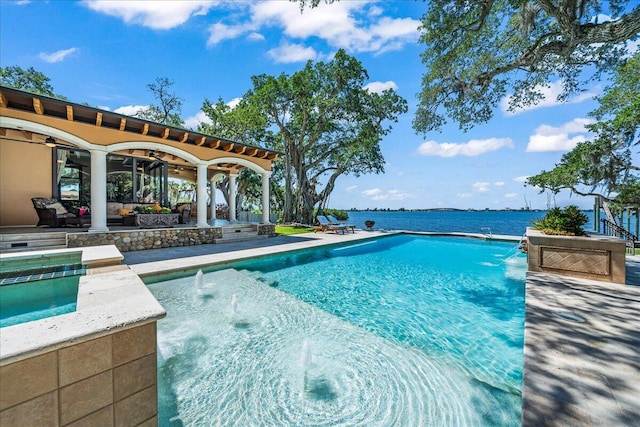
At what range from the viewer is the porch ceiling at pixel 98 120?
7.04m

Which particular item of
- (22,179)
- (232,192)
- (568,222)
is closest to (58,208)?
(22,179)

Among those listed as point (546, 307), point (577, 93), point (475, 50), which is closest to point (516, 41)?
point (475, 50)

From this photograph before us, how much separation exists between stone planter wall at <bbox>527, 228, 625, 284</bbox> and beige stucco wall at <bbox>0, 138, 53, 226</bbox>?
16.2 metres

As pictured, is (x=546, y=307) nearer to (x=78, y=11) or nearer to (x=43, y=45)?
(x=78, y=11)

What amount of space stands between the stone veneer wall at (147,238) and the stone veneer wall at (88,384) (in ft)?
28.4

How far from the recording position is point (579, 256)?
5.84 m

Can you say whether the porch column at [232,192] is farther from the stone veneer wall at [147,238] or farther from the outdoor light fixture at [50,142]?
the outdoor light fixture at [50,142]

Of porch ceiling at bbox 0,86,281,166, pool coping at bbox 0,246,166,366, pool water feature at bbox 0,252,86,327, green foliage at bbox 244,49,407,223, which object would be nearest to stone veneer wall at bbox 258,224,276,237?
porch ceiling at bbox 0,86,281,166

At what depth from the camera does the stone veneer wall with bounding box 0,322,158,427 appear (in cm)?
118

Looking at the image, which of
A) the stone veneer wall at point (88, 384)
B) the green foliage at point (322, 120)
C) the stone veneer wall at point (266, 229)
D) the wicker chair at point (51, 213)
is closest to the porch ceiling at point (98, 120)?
the wicker chair at point (51, 213)

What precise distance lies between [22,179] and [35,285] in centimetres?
1045

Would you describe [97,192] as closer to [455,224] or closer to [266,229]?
[266,229]

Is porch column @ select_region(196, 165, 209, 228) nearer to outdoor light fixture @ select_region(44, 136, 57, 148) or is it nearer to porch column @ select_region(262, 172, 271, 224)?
porch column @ select_region(262, 172, 271, 224)

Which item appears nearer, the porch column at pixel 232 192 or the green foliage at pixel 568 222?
the green foliage at pixel 568 222
